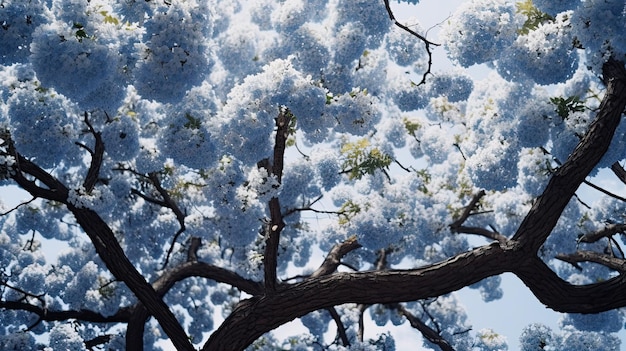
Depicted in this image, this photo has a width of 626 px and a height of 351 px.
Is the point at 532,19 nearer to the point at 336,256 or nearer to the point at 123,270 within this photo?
the point at 336,256

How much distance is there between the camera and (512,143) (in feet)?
26.8

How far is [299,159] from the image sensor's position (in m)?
8.65

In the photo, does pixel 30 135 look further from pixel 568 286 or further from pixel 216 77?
pixel 568 286

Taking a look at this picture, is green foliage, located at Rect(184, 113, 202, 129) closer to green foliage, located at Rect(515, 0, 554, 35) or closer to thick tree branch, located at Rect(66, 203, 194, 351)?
thick tree branch, located at Rect(66, 203, 194, 351)

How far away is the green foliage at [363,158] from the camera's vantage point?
28.5 feet

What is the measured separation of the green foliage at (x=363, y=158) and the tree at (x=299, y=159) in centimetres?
4

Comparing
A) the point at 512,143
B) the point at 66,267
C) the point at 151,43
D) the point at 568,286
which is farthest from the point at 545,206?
the point at 66,267

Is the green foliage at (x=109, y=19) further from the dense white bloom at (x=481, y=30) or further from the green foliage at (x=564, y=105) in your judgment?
the green foliage at (x=564, y=105)

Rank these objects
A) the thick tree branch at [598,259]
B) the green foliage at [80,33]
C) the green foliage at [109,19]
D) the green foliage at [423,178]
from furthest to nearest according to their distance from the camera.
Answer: the green foliage at [423,178] < the thick tree branch at [598,259] < the green foliage at [109,19] < the green foliage at [80,33]

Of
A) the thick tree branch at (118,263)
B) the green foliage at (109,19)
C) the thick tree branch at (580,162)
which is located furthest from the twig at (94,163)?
the thick tree branch at (580,162)

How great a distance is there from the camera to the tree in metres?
6.00

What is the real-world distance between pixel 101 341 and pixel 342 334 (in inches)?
172

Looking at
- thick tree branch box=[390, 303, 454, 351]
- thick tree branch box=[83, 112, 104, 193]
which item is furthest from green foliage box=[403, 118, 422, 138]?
thick tree branch box=[83, 112, 104, 193]

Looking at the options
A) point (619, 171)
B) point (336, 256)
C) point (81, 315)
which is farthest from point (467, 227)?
point (81, 315)
